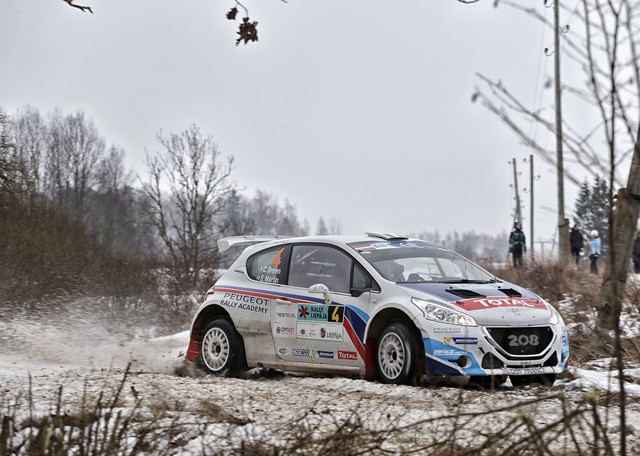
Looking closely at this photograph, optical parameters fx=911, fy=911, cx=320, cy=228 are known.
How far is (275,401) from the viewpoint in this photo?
6.92 metres

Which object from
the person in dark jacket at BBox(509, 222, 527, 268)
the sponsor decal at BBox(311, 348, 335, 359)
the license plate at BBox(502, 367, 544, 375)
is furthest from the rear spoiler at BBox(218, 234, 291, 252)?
the person in dark jacket at BBox(509, 222, 527, 268)

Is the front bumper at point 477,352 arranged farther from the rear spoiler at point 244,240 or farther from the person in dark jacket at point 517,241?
the person in dark jacket at point 517,241

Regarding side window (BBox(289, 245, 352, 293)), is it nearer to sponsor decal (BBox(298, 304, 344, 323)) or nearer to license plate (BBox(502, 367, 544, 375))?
sponsor decal (BBox(298, 304, 344, 323))

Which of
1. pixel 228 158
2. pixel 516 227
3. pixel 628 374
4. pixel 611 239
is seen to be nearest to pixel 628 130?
pixel 611 239

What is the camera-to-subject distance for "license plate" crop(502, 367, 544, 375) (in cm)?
838

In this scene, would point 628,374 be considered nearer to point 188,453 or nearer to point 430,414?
point 430,414

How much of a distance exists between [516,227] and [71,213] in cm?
1428

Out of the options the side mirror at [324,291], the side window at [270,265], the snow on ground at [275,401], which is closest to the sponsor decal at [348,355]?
the snow on ground at [275,401]

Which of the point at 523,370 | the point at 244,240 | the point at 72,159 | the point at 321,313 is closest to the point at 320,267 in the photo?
the point at 321,313

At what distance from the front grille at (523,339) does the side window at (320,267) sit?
5.70 ft

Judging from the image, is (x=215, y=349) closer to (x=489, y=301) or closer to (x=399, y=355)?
(x=399, y=355)

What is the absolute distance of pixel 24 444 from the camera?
4039 millimetres

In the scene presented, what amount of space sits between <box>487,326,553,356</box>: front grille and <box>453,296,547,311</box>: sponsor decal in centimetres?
25

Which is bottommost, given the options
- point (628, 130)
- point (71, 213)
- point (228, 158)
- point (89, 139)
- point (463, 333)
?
point (463, 333)
